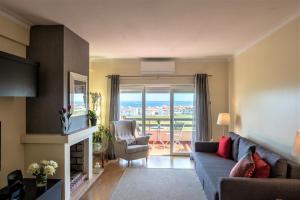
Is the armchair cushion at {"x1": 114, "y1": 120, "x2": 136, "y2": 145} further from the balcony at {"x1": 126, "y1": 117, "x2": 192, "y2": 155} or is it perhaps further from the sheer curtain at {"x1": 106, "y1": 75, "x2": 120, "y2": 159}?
the balcony at {"x1": 126, "y1": 117, "x2": 192, "y2": 155}

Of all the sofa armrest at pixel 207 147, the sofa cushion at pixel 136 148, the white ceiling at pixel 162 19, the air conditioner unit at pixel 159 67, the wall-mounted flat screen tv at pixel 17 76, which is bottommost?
the sofa cushion at pixel 136 148

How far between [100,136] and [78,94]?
208 centimetres

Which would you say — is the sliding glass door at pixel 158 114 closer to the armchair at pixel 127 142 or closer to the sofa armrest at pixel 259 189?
the armchair at pixel 127 142

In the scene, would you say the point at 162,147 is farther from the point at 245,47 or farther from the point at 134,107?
the point at 245,47

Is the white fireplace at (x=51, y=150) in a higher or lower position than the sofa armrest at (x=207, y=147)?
higher

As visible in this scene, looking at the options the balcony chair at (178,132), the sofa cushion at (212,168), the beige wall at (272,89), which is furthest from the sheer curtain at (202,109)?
the sofa cushion at (212,168)

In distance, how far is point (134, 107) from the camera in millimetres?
6719

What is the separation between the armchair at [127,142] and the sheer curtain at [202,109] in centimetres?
139

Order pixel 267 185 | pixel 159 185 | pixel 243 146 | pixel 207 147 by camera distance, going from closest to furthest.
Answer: pixel 267 185 → pixel 243 146 → pixel 159 185 → pixel 207 147

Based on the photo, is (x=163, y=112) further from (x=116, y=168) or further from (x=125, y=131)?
(x=116, y=168)

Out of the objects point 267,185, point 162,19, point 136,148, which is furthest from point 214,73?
point 267,185

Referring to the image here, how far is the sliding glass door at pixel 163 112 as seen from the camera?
6.64 meters

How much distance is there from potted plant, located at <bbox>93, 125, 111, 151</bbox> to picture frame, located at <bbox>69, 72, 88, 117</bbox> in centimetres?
139

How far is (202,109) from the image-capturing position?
20.7 ft
